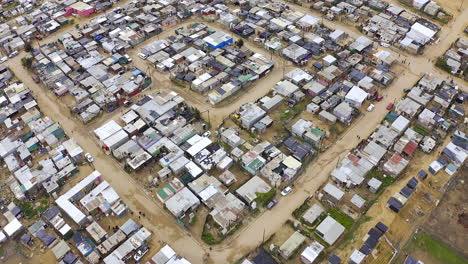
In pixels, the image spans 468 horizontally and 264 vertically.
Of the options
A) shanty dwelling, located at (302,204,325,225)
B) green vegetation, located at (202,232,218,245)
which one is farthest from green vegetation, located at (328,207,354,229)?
green vegetation, located at (202,232,218,245)

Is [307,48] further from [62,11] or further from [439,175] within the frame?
[62,11]

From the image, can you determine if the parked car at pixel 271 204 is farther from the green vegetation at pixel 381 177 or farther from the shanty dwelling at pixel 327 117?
the shanty dwelling at pixel 327 117

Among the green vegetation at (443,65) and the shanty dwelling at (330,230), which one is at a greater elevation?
the green vegetation at (443,65)

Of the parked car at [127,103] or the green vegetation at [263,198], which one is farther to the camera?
the parked car at [127,103]

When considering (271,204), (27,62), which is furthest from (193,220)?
(27,62)

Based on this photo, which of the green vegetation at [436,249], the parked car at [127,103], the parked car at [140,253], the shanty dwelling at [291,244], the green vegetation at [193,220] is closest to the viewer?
the green vegetation at [436,249]

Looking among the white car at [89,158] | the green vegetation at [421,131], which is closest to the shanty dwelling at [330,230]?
the green vegetation at [421,131]
